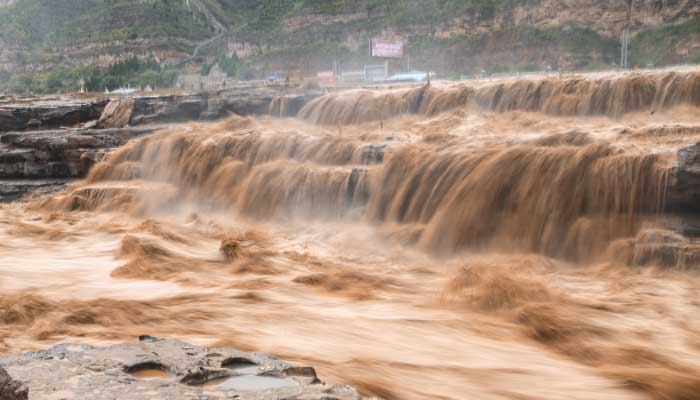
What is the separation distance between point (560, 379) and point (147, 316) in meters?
2.55

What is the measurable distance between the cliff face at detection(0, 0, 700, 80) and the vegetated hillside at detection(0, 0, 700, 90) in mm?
104

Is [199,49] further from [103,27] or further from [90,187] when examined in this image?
[90,187]

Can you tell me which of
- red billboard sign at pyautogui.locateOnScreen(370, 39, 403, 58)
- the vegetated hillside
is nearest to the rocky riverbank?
the vegetated hillside

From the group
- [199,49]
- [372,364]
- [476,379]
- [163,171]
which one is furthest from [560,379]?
[199,49]

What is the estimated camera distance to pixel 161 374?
2.71 metres

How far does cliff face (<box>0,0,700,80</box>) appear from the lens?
159ft

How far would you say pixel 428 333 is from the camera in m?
4.24

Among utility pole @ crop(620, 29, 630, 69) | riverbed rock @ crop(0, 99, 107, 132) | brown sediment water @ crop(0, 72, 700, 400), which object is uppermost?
utility pole @ crop(620, 29, 630, 69)

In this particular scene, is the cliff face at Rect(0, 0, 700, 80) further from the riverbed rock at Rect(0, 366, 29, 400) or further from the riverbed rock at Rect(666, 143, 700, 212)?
the riverbed rock at Rect(0, 366, 29, 400)

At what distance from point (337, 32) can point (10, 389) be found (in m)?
68.7

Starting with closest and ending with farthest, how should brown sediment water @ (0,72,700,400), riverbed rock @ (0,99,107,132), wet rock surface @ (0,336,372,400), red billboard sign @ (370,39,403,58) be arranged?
wet rock surface @ (0,336,372,400) < brown sediment water @ (0,72,700,400) < riverbed rock @ (0,99,107,132) < red billboard sign @ (370,39,403,58)

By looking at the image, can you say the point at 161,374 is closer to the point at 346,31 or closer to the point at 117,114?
the point at 117,114

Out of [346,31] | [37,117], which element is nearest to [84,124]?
[37,117]

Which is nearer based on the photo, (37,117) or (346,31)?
(37,117)
